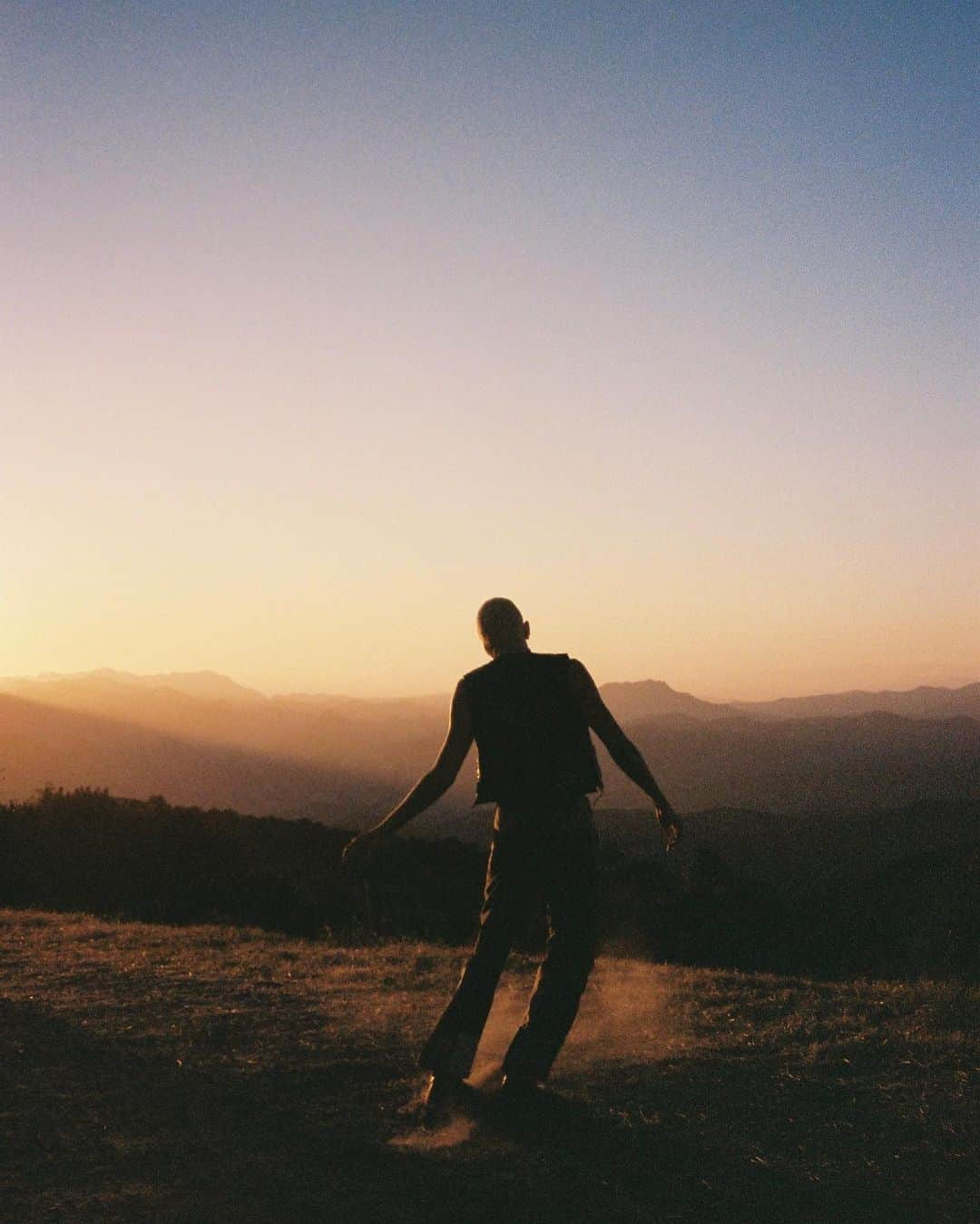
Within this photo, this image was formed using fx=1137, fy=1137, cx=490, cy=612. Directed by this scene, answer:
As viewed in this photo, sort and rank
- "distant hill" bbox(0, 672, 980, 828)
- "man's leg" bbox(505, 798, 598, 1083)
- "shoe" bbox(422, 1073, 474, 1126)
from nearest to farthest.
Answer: "shoe" bbox(422, 1073, 474, 1126) → "man's leg" bbox(505, 798, 598, 1083) → "distant hill" bbox(0, 672, 980, 828)

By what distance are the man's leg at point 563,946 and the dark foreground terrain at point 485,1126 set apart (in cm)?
32

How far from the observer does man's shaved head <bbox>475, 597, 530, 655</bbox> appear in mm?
5125

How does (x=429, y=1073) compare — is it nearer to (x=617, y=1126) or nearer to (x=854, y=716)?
(x=617, y=1126)

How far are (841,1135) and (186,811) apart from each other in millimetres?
22960

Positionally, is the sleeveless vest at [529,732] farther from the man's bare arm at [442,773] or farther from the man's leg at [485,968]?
the man's leg at [485,968]

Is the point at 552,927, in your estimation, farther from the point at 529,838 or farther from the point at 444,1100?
the point at 444,1100

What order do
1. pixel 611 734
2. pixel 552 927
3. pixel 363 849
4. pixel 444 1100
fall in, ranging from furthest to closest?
pixel 363 849, pixel 611 734, pixel 552 927, pixel 444 1100

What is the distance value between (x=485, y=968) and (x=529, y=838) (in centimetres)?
60

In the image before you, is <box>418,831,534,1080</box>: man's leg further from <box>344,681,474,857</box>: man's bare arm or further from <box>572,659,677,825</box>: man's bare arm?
<box>572,659,677,825</box>: man's bare arm

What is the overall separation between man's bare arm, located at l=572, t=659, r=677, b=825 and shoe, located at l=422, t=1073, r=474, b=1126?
1.48 m

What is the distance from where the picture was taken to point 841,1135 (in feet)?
14.8

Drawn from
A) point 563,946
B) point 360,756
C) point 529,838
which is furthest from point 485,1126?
point 360,756

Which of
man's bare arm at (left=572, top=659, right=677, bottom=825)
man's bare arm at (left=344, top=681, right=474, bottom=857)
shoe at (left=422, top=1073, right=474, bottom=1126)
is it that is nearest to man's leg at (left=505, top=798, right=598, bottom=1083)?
shoe at (left=422, top=1073, right=474, bottom=1126)

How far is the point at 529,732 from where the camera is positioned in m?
4.91
